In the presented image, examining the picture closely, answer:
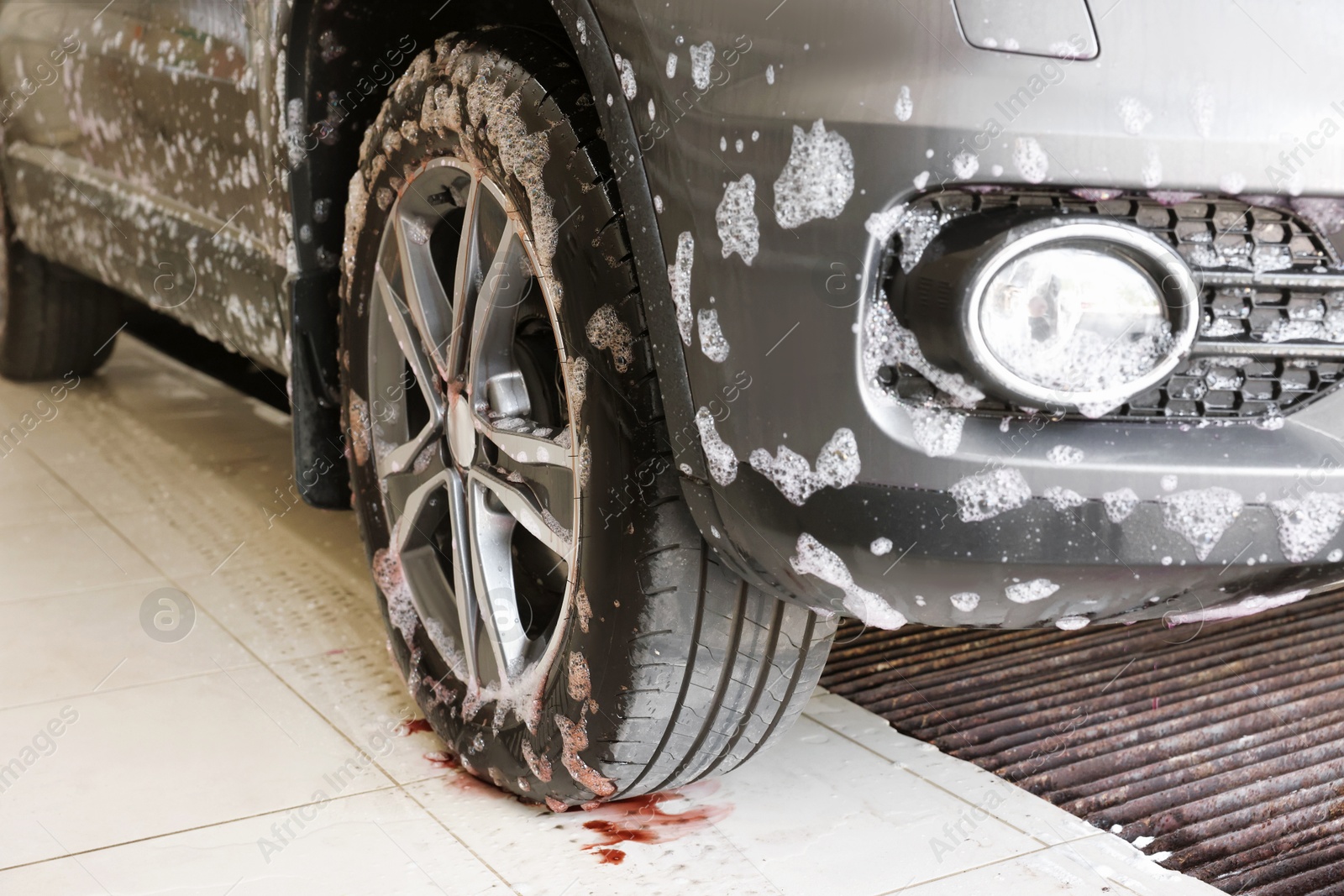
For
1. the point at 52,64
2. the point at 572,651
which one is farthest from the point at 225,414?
the point at 572,651

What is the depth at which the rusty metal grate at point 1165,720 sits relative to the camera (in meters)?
1.69

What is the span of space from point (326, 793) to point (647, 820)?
43cm

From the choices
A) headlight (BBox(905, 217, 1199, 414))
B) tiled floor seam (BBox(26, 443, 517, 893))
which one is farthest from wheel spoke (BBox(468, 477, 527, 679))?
headlight (BBox(905, 217, 1199, 414))

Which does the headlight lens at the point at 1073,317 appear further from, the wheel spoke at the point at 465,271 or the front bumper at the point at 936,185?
the wheel spoke at the point at 465,271

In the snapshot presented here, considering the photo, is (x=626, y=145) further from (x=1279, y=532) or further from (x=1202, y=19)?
(x=1279, y=532)

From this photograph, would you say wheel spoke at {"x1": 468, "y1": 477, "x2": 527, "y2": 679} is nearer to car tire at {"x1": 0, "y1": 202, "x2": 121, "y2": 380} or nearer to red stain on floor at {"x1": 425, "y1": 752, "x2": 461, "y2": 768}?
red stain on floor at {"x1": 425, "y1": 752, "x2": 461, "y2": 768}

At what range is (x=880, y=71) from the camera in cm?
111

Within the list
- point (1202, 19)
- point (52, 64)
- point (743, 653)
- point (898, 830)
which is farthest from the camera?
point (52, 64)

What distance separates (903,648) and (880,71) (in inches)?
52.8

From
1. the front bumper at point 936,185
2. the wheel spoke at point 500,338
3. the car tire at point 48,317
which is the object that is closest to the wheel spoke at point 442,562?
the wheel spoke at point 500,338

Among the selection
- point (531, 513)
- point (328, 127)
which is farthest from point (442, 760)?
point (328, 127)

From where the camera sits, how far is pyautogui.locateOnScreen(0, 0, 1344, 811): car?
109cm

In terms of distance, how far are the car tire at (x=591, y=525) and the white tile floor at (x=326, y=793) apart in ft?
0.34

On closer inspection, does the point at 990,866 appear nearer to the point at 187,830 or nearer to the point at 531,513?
the point at 531,513
